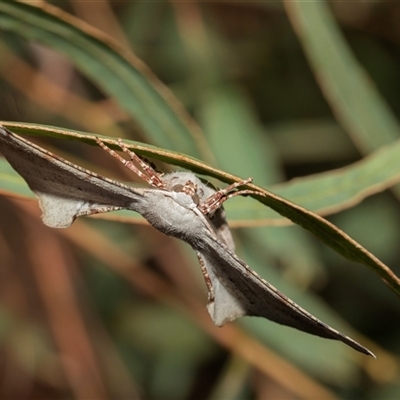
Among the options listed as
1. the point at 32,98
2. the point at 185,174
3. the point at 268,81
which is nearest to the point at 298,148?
the point at 268,81

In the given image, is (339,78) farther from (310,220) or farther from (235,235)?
(310,220)

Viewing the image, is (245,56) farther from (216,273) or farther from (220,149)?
(216,273)

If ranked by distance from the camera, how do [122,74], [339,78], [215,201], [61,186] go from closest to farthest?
[61,186], [215,201], [122,74], [339,78]

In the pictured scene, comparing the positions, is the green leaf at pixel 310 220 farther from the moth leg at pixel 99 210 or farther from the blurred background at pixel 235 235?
the blurred background at pixel 235 235

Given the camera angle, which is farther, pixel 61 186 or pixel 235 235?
pixel 235 235

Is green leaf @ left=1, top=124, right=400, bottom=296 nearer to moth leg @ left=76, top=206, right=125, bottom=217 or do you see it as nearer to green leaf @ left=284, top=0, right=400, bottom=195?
moth leg @ left=76, top=206, right=125, bottom=217

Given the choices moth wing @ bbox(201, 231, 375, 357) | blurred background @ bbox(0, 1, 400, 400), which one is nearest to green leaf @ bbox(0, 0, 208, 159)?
blurred background @ bbox(0, 1, 400, 400)

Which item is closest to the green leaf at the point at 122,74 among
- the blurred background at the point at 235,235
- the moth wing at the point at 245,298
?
the blurred background at the point at 235,235

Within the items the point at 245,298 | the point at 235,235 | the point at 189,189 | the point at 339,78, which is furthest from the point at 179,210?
the point at 339,78
